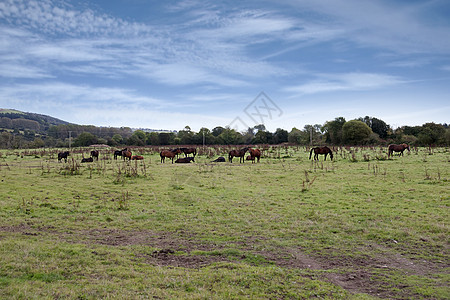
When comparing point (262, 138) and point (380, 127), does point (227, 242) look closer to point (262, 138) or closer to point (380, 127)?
point (380, 127)

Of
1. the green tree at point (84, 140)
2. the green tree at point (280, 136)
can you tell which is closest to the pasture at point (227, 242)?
the green tree at point (280, 136)

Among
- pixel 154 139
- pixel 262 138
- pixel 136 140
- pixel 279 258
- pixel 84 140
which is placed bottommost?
pixel 279 258

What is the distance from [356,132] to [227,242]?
55.7 meters

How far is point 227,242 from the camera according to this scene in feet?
22.5

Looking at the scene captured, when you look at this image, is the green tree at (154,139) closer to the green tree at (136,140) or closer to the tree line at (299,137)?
the tree line at (299,137)

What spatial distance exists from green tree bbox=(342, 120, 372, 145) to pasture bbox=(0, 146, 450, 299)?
152ft

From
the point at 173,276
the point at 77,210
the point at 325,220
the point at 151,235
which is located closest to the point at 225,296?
the point at 173,276

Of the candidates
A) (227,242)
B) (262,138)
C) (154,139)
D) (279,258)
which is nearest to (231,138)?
(262,138)

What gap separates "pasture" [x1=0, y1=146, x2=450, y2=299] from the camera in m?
4.60

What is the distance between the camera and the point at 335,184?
1383 cm

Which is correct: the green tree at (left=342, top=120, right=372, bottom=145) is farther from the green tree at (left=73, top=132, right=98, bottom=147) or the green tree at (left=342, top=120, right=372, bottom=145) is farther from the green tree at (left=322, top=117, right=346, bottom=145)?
the green tree at (left=73, top=132, right=98, bottom=147)

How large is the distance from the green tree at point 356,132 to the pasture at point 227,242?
152 ft

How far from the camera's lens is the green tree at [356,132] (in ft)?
183

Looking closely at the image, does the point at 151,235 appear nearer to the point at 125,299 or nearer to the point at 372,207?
the point at 125,299
